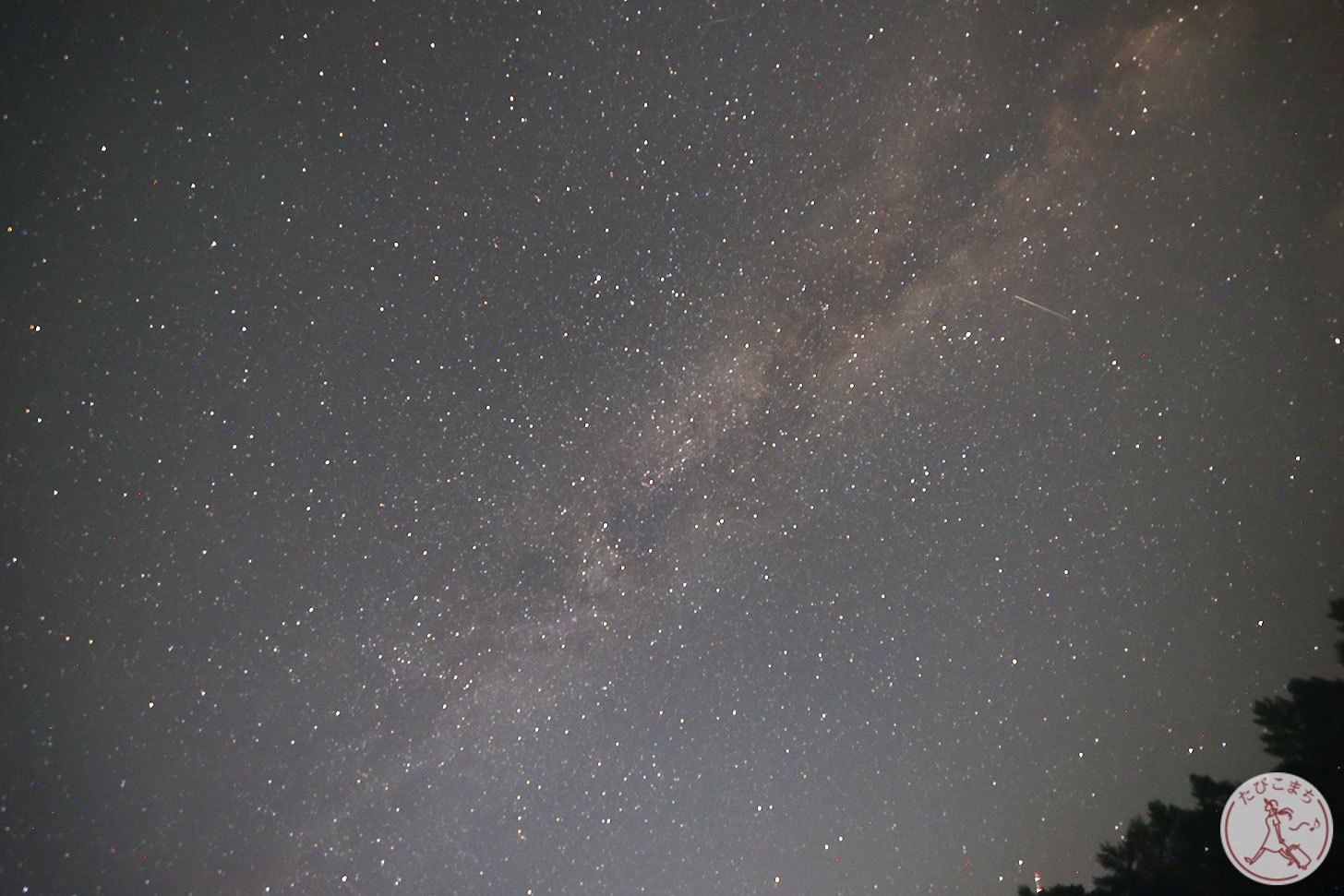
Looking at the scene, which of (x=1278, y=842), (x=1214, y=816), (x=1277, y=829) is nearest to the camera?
(x=1278, y=842)

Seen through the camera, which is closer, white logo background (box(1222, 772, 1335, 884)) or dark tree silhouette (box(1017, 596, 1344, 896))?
white logo background (box(1222, 772, 1335, 884))

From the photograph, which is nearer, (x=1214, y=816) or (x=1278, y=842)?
(x=1278, y=842)

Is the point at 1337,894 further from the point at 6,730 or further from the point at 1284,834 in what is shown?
Result: the point at 6,730

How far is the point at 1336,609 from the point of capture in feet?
19.9

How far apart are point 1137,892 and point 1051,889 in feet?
2.34

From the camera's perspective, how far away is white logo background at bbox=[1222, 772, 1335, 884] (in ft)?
16.8

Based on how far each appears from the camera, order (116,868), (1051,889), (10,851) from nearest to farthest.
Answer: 1. (1051,889)
2. (116,868)
3. (10,851)

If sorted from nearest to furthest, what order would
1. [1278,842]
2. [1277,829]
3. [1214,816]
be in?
[1278,842]
[1277,829]
[1214,816]

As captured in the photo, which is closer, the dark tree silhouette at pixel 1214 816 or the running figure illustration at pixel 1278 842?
the running figure illustration at pixel 1278 842

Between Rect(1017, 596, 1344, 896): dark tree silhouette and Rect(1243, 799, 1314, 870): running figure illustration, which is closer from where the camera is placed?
Rect(1243, 799, 1314, 870): running figure illustration

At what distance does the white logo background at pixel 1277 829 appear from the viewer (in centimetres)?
511

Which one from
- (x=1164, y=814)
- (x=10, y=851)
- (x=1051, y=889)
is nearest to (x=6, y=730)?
(x=10, y=851)

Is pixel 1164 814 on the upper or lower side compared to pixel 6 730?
lower

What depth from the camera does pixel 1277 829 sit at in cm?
548
